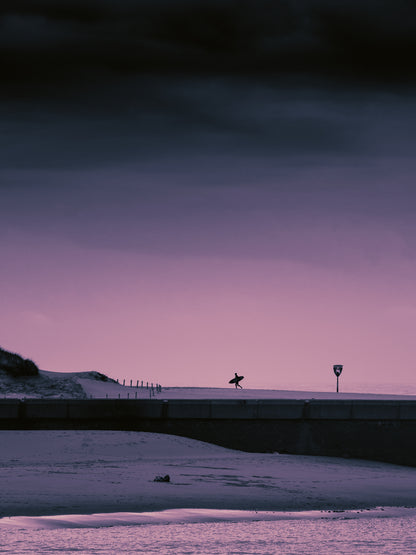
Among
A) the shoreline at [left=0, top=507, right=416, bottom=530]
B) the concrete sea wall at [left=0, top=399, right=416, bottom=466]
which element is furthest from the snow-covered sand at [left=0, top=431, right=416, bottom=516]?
the concrete sea wall at [left=0, top=399, right=416, bottom=466]

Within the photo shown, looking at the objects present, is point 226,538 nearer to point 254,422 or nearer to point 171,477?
point 171,477

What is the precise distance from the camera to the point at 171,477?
3016cm

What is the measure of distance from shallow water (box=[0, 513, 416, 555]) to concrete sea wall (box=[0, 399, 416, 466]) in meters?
18.6

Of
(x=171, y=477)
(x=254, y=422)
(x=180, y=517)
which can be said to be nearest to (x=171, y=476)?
(x=171, y=477)

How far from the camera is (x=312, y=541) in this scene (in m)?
19.7

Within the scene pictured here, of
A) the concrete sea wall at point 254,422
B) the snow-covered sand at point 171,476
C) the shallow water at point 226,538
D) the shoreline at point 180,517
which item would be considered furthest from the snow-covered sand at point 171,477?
the shallow water at point 226,538

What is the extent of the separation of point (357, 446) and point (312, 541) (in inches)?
906

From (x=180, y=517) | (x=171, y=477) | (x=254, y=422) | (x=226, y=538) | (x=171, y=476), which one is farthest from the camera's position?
(x=254, y=422)

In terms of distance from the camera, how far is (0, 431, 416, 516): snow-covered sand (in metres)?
24.9

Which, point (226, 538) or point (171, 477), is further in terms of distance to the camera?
point (171, 477)

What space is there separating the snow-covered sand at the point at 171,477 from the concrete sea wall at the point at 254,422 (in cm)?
85

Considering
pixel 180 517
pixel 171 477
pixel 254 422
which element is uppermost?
pixel 254 422

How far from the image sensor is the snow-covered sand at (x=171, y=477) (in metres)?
24.9

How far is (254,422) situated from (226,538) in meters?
22.0
